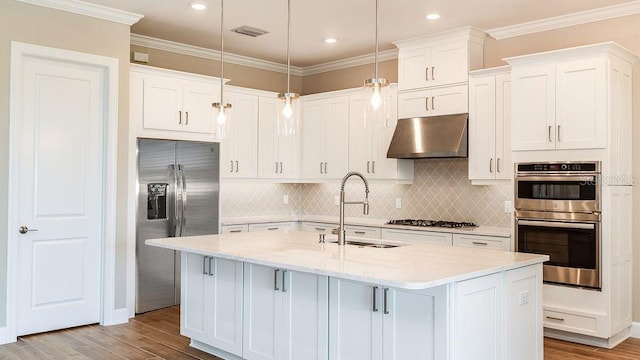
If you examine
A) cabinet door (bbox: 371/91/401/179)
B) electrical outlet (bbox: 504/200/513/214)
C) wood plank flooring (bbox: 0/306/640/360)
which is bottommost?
wood plank flooring (bbox: 0/306/640/360)

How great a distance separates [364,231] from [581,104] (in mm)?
2656

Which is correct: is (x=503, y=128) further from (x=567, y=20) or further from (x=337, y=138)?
(x=337, y=138)

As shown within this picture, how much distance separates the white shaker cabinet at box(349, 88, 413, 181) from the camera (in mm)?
6266

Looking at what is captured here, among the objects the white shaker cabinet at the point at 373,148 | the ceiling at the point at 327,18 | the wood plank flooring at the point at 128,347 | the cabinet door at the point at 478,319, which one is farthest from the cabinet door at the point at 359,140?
the cabinet door at the point at 478,319

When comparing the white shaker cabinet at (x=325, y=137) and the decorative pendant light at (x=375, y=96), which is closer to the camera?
the decorative pendant light at (x=375, y=96)

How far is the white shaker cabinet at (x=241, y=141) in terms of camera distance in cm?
652

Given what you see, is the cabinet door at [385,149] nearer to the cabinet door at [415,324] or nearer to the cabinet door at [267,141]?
the cabinet door at [267,141]

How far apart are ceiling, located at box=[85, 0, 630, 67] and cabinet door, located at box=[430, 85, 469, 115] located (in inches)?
24.2

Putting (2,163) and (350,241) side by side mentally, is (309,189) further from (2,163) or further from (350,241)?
(2,163)

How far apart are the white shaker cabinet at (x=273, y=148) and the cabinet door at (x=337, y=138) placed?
503 mm

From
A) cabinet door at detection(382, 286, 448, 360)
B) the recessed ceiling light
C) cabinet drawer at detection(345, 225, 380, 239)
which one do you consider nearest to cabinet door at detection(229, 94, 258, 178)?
cabinet drawer at detection(345, 225, 380, 239)

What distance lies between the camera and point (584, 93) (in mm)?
4672

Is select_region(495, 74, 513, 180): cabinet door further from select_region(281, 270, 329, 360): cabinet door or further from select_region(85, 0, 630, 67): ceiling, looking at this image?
select_region(281, 270, 329, 360): cabinet door

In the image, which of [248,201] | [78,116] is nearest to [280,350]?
[78,116]
